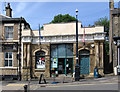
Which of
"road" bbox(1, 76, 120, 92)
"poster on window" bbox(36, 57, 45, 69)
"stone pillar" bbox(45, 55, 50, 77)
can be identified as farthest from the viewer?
"poster on window" bbox(36, 57, 45, 69)

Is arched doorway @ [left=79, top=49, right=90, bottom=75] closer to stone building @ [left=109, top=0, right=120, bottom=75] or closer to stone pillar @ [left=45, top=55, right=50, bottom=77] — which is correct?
stone building @ [left=109, top=0, right=120, bottom=75]

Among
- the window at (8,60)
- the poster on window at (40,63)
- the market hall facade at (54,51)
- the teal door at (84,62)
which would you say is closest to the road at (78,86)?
the teal door at (84,62)

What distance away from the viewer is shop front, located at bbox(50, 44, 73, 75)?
17.3 metres

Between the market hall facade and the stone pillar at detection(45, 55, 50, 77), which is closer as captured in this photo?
the market hall facade

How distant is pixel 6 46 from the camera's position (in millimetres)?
18453

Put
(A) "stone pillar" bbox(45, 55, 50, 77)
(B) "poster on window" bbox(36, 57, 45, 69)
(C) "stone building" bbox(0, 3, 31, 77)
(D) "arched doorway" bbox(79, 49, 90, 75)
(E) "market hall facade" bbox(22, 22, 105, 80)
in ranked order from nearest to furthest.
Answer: (D) "arched doorway" bbox(79, 49, 90, 75), (E) "market hall facade" bbox(22, 22, 105, 80), (A) "stone pillar" bbox(45, 55, 50, 77), (B) "poster on window" bbox(36, 57, 45, 69), (C) "stone building" bbox(0, 3, 31, 77)

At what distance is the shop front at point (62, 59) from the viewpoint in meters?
17.3

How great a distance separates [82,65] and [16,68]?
7.74 metres

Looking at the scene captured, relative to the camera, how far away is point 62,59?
17.6 meters

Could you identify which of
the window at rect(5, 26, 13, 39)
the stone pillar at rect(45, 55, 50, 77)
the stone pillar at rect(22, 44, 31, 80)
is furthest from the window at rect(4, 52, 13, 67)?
the stone pillar at rect(45, 55, 50, 77)

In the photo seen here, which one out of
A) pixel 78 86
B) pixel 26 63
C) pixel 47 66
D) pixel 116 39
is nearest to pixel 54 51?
pixel 47 66

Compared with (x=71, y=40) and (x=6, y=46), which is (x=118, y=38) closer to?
(x=71, y=40)

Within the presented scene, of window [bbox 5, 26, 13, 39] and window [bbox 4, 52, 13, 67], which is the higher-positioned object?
window [bbox 5, 26, 13, 39]

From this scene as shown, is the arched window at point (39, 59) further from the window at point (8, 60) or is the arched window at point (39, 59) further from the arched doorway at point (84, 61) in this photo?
the arched doorway at point (84, 61)
